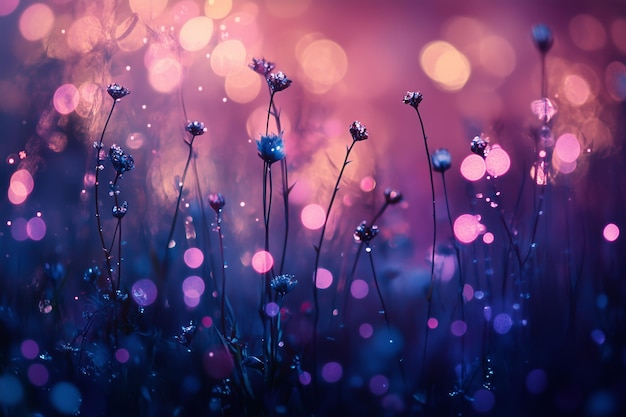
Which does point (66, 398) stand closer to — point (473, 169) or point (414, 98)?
point (414, 98)

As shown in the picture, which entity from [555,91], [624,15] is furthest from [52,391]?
[624,15]

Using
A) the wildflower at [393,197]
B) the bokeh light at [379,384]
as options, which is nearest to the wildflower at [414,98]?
the wildflower at [393,197]

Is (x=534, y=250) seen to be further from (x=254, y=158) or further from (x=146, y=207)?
(x=146, y=207)

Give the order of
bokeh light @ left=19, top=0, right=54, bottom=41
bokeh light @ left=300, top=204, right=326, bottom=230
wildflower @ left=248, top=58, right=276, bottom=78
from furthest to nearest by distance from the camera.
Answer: bokeh light @ left=19, top=0, right=54, bottom=41
bokeh light @ left=300, top=204, right=326, bottom=230
wildflower @ left=248, top=58, right=276, bottom=78

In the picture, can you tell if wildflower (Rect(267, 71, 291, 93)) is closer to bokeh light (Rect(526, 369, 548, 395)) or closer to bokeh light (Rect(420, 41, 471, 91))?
bokeh light (Rect(526, 369, 548, 395))

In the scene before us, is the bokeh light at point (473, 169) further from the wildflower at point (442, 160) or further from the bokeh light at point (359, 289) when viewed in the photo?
the bokeh light at point (359, 289)

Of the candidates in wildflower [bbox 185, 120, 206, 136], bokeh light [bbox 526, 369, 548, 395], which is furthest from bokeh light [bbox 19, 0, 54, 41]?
bokeh light [bbox 526, 369, 548, 395]

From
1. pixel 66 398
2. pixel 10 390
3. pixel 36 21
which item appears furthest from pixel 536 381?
pixel 36 21

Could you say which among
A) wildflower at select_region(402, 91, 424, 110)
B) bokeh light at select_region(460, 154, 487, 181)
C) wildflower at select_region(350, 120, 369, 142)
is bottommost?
bokeh light at select_region(460, 154, 487, 181)
